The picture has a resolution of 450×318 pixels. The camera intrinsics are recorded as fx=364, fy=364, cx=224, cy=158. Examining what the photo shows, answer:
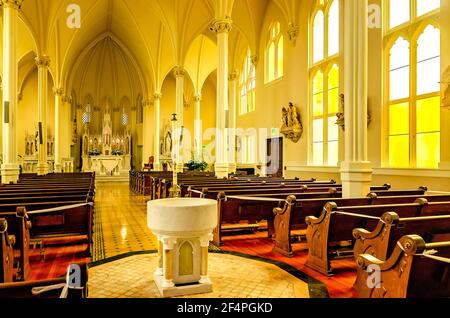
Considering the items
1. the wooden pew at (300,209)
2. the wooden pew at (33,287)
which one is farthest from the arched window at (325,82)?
the wooden pew at (33,287)

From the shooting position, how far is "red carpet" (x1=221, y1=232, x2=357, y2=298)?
4289 millimetres

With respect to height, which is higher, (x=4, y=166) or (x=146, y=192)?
(x=4, y=166)

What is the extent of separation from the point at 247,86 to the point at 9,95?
13262 mm

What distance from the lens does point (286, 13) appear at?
50.6 ft

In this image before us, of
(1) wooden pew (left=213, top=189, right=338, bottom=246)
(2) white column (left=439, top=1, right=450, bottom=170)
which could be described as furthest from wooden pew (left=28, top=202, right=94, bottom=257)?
Answer: (2) white column (left=439, top=1, right=450, bottom=170)

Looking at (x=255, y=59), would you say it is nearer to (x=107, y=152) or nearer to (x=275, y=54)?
(x=275, y=54)

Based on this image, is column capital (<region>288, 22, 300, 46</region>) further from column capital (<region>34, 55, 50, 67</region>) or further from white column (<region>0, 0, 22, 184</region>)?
column capital (<region>34, 55, 50, 67</region>)

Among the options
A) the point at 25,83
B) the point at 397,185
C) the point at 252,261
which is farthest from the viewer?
the point at 25,83

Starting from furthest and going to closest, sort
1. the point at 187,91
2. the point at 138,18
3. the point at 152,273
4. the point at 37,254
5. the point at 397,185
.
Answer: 1. the point at 187,91
2. the point at 138,18
3. the point at 397,185
4. the point at 37,254
5. the point at 152,273
